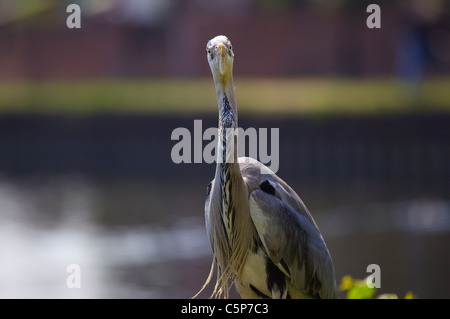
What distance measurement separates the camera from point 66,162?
1909cm

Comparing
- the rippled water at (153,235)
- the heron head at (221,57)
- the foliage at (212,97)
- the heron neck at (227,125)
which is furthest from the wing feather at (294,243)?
the foliage at (212,97)

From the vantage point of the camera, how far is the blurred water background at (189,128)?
12.5 meters

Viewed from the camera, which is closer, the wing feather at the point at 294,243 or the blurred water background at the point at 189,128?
the wing feather at the point at 294,243

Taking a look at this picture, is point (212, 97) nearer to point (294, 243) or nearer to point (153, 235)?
point (153, 235)

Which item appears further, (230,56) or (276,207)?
(276,207)

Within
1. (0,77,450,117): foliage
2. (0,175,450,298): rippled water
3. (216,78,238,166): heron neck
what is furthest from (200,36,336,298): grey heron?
(0,77,450,117): foliage

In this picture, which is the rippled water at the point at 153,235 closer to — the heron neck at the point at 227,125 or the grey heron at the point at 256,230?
the grey heron at the point at 256,230

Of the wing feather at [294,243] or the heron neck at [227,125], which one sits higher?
the heron neck at [227,125]

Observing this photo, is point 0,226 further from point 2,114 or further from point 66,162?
point 2,114

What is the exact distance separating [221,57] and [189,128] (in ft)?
46.9

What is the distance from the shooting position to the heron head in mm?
4641

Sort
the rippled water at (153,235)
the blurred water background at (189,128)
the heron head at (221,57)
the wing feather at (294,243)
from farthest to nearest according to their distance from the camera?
the blurred water background at (189,128) < the rippled water at (153,235) < the wing feather at (294,243) < the heron head at (221,57)
